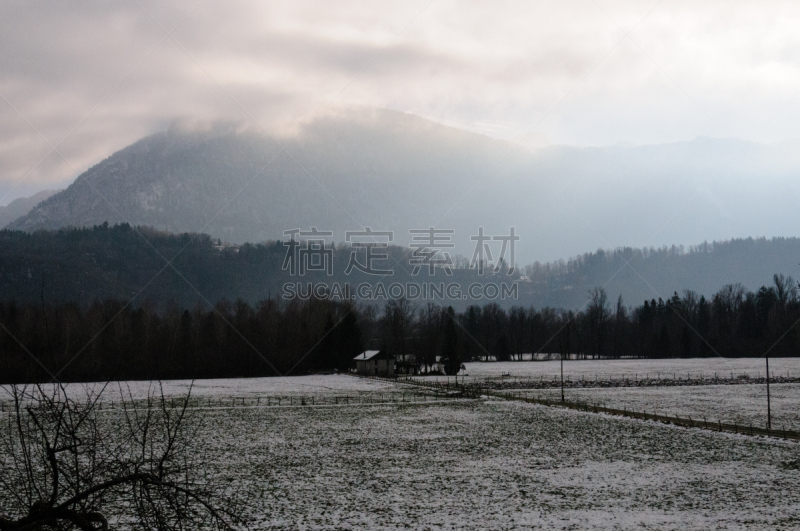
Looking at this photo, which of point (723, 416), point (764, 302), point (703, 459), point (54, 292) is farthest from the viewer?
point (54, 292)

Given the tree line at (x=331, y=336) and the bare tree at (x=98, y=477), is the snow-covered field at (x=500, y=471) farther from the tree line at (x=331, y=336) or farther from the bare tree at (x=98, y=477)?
the tree line at (x=331, y=336)

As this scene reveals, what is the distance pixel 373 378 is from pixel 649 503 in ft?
211

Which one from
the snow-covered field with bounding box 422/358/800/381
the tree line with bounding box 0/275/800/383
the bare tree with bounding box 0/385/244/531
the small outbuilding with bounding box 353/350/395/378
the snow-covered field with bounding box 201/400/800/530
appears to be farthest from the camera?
the tree line with bounding box 0/275/800/383

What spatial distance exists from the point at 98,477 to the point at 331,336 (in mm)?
83986

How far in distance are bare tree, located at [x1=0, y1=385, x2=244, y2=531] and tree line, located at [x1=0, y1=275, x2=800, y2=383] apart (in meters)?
36.6

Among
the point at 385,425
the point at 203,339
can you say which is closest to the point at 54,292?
the point at 203,339

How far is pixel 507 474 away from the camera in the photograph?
2177cm

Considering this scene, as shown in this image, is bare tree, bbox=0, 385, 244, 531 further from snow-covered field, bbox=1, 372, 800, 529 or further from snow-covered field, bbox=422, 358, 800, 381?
snow-covered field, bbox=422, 358, 800, 381

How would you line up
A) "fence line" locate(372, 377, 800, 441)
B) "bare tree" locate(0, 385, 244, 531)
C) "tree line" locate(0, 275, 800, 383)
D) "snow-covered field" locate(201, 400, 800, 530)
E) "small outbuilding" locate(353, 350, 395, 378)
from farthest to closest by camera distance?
"tree line" locate(0, 275, 800, 383)
"small outbuilding" locate(353, 350, 395, 378)
"fence line" locate(372, 377, 800, 441)
"snow-covered field" locate(201, 400, 800, 530)
"bare tree" locate(0, 385, 244, 531)

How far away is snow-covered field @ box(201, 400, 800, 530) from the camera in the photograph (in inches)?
647

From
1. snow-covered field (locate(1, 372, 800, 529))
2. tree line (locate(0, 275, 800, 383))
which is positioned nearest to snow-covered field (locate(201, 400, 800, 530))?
snow-covered field (locate(1, 372, 800, 529))

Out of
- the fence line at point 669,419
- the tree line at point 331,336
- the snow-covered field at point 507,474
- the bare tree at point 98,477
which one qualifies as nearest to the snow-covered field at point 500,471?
the snow-covered field at point 507,474

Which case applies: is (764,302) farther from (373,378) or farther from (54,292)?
(54,292)

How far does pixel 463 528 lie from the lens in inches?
611
